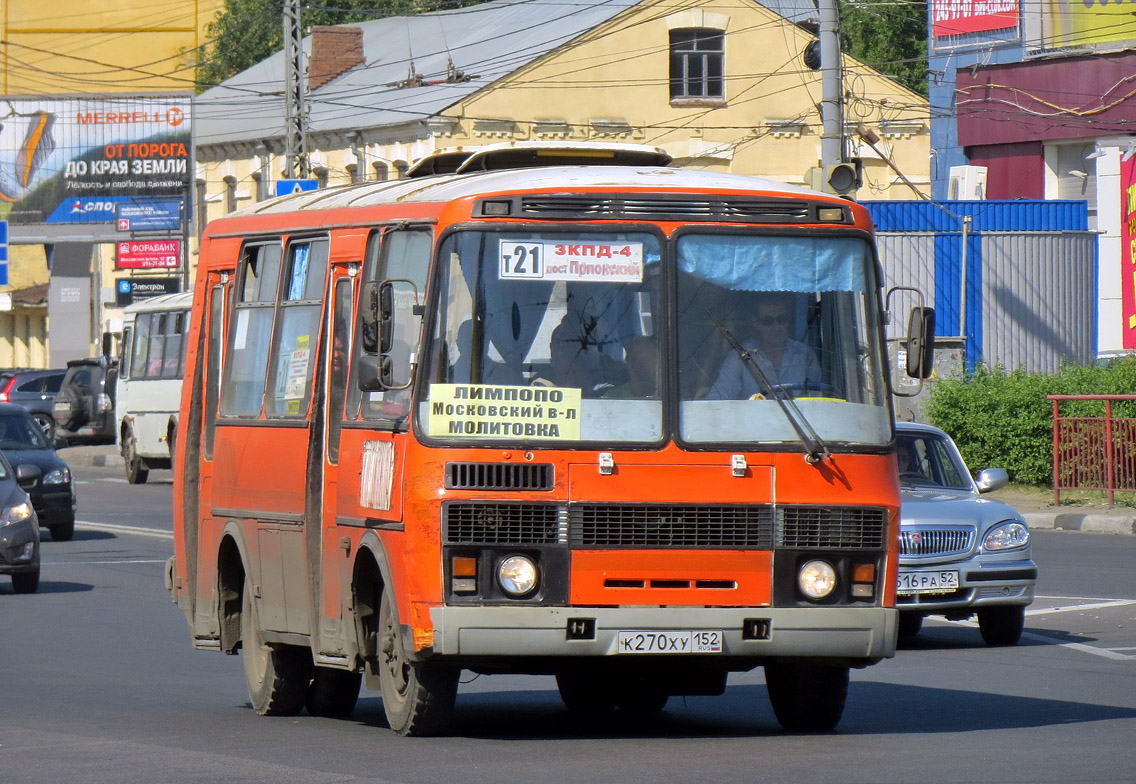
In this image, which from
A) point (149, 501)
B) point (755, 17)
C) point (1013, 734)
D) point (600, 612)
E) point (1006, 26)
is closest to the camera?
point (600, 612)

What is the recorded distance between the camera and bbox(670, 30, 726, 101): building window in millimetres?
50875

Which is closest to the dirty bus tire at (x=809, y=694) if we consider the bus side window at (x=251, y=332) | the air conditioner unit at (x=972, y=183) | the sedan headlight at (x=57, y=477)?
the bus side window at (x=251, y=332)

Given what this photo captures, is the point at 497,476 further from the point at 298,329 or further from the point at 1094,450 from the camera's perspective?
the point at 1094,450

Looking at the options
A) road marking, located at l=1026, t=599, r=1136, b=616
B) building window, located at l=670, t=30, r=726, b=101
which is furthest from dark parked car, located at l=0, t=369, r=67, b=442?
road marking, located at l=1026, t=599, r=1136, b=616

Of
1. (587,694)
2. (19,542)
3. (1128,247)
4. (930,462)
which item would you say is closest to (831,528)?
(587,694)

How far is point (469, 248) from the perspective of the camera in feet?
30.0

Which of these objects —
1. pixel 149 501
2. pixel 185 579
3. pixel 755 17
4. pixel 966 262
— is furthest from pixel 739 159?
pixel 185 579

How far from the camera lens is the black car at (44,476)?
2447 cm

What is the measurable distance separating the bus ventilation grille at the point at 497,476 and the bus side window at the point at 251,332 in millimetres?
2361

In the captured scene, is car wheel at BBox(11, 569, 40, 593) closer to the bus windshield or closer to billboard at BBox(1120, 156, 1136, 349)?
the bus windshield

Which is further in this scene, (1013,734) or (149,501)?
(149,501)

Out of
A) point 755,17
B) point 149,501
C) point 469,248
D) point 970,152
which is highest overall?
point 755,17

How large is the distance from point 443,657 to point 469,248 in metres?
1.73

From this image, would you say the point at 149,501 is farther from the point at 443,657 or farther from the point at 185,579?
the point at 443,657
